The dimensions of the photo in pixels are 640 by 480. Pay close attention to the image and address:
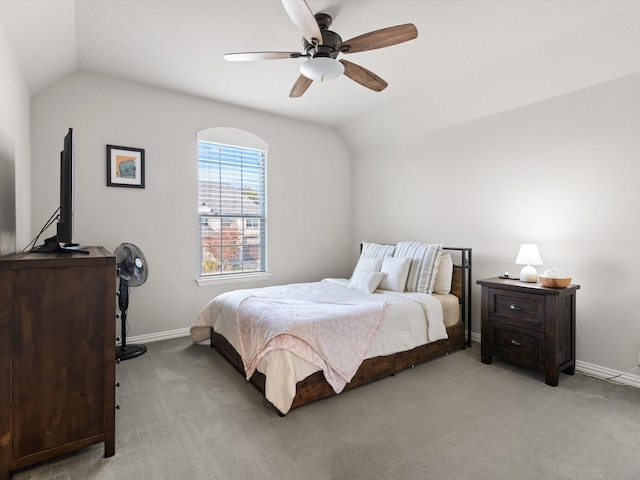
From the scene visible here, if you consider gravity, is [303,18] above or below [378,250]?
above

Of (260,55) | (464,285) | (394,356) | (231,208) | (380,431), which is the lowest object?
(380,431)

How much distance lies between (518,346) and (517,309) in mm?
320

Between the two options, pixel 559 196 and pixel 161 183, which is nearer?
pixel 559 196

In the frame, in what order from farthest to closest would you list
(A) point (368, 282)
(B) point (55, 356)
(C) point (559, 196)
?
(A) point (368, 282)
(C) point (559, 196)
(B) point (55, 356)

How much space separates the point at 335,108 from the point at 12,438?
4222 mm

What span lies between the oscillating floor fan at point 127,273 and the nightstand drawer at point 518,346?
3366 millimetres

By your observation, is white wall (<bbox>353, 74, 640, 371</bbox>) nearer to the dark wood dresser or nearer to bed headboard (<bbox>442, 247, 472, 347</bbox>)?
bed headboard (<bbox>442, 247, 472, 347</bbox>)

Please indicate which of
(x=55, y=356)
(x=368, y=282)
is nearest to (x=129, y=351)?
(x=55, y=356)

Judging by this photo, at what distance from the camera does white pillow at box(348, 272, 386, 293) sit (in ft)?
11.6

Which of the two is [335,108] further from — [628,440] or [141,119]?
[628,440]

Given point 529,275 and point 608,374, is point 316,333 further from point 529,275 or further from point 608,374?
point 608,374

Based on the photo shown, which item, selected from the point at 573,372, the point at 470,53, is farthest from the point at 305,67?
the point at 573,372

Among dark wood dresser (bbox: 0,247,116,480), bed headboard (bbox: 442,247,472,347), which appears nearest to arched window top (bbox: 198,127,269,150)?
dark wood dresser (bbox: 0,247,116,480)

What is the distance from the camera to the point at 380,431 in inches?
82.1
